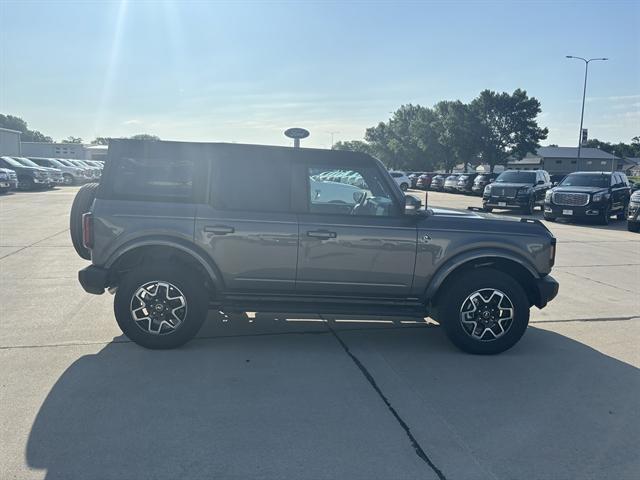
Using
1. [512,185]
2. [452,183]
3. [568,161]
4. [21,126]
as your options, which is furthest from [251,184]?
[21,126]

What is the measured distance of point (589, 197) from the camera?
17.1 metres

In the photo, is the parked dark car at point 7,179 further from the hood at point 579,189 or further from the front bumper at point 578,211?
the hood at point 579,189

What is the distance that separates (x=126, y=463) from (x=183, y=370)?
132 centimetres

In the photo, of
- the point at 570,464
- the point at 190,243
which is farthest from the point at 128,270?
the point at 570,464

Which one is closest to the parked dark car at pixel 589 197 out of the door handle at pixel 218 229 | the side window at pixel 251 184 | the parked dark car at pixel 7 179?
the side window at pixel 251 184

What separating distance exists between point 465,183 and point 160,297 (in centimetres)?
3328

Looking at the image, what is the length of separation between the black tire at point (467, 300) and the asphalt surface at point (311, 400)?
0.16m

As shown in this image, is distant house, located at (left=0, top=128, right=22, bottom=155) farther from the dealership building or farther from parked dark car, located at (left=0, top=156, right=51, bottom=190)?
parked dark car, located at (left=0, top=156, right=51, bottom=190)

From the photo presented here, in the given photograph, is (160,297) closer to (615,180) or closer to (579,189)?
(579,189)

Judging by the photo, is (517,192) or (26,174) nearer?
(517,192)

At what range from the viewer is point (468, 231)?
468cm

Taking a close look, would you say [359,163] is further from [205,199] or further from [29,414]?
[29,414]

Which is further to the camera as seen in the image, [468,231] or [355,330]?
[355,330]

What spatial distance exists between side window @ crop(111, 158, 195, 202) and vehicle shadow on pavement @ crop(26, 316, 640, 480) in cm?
145
